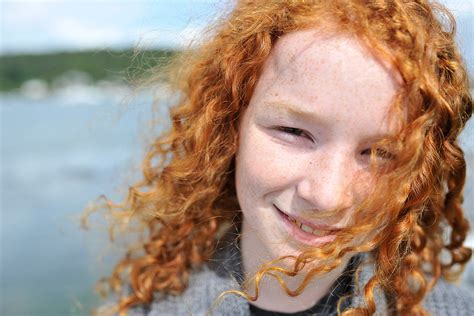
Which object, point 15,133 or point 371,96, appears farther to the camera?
point 15,133

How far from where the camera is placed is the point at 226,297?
133cm

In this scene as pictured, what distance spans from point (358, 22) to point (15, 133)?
8.22 m

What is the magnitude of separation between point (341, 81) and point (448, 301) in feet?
2.25

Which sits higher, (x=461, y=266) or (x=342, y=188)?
(x=342, y=188)

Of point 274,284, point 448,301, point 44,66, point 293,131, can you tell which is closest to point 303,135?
point 293,131

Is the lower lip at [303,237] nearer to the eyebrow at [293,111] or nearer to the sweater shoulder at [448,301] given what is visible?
the eyebrow at [293,111]

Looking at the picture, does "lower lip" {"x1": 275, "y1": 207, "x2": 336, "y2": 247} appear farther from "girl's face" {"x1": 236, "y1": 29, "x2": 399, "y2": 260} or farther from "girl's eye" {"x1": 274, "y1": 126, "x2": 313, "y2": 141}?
"girl's eye" {"x1": 274, "y1": 126, "x2": 313, "y2": 141}

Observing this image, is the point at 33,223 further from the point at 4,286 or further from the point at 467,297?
the point at 467,297

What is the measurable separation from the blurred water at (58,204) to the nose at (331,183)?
1.16 feet

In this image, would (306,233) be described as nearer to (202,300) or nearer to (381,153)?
(381,153)

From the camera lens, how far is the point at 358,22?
108 centimetres

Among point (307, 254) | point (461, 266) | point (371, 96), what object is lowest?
point (461, 266)

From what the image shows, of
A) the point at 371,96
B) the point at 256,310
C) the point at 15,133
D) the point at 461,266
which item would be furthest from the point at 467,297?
the point at 15,133

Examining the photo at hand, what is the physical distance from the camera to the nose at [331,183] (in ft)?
3.57
